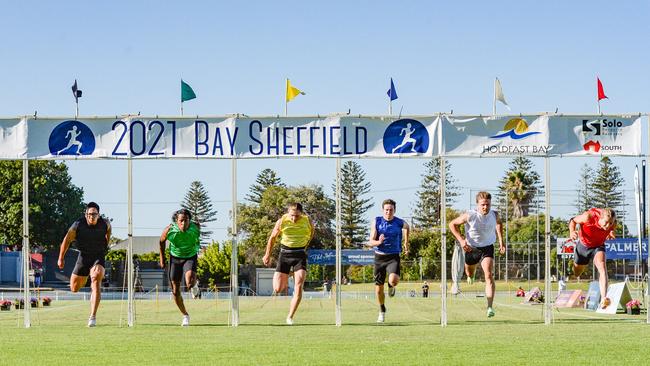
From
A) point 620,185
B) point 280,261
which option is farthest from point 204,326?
point 620,185

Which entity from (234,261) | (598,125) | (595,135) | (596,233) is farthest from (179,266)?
(598,125)

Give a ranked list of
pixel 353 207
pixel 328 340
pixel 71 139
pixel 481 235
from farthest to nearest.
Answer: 1. pixel 353 207
2. pixel 71 139
3. pixel 481 235
4. pixel 328 340

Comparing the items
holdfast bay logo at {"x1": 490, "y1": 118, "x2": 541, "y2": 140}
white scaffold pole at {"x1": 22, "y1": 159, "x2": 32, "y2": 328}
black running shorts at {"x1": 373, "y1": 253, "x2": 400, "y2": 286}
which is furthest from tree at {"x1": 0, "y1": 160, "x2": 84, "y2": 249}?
holdfast bay logo at {"x1": 490, "y1": 118, "x2": 541, "y2": 140}

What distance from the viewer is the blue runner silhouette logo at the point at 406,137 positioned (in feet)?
59.0

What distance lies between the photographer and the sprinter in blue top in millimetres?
17797

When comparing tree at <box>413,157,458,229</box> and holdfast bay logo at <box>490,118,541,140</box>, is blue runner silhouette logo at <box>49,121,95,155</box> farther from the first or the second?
tree at <box>413,157,458,229</box>

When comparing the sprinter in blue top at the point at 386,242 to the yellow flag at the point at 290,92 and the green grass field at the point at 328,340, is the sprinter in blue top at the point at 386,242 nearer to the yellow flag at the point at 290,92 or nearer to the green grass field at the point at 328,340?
the green grass field at the point at 328,340

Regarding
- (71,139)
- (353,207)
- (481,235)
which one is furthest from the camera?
(353,207)

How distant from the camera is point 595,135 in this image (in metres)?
18.0

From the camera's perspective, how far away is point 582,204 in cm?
7212

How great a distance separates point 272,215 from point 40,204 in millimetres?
18274

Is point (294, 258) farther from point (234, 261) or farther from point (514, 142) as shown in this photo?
point (514, 142)

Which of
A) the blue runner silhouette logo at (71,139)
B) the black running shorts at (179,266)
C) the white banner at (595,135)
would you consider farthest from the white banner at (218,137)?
the white banner at (595,135)

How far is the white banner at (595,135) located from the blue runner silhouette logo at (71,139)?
798 centimetres
